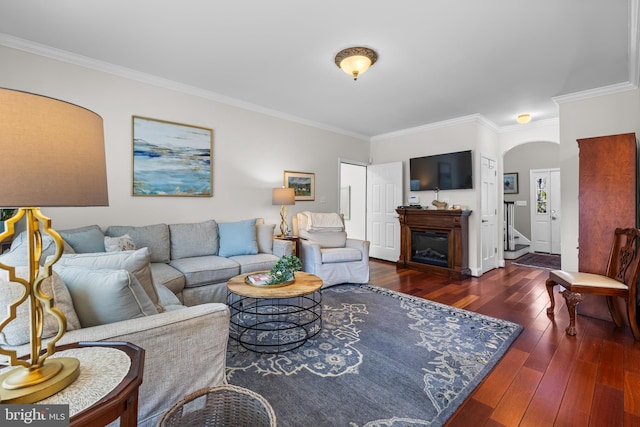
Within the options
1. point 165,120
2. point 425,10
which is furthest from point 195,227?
point 425,10

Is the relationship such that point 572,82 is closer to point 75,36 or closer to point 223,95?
point 223,95

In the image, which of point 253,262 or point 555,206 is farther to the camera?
point 555,206

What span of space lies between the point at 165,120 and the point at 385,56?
2.61 m

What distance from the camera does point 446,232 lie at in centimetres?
475

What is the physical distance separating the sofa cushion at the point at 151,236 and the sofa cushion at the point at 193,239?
0.08 m

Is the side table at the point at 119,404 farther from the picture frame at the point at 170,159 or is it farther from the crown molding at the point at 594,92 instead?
the crown molding at the point at 594,92

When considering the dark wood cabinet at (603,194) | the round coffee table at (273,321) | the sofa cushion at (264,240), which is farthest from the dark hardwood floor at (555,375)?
the sofa cushion at (264,240)

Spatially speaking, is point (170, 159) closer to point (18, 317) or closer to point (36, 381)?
point (18, 317)

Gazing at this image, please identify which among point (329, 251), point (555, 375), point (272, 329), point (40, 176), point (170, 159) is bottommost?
point (555, 375)

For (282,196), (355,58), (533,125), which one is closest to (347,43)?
(355,58)

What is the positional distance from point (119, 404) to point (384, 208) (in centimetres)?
545

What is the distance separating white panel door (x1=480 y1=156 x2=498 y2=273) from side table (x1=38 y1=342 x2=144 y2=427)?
505 centimetres

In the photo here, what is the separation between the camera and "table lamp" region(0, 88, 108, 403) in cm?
69

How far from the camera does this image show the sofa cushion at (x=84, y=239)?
8.15 ft
